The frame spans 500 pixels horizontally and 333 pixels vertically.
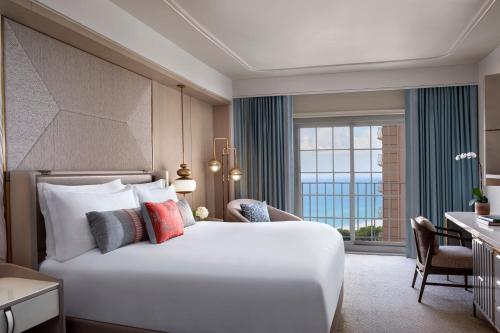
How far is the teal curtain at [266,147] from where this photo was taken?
19.4 feet

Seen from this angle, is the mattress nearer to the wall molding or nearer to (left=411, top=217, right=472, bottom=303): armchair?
(left=411, top=217, right=472, bottom=303): armchair

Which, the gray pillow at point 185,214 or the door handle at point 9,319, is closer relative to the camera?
the door handle at point 9,319

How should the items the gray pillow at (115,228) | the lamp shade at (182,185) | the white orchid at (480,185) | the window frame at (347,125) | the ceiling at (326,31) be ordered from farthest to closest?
the window frame at (347,125)
the lamp shade at (182,185)
the white orchid at (480,185)
the ceiling at (326,31)
the gray pillow at (115,228)

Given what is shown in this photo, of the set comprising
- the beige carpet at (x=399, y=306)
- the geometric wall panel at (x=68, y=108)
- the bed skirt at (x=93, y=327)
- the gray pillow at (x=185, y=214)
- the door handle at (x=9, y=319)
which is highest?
the geometric wall panel at (x=68, y=108)

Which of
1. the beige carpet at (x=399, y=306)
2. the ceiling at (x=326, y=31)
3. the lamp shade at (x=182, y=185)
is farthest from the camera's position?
the lamp shade at (x=182, y=185)

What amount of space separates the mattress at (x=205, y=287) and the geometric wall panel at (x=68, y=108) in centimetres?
84

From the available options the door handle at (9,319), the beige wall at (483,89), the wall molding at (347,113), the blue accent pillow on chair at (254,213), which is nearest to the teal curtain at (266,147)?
the wall molding at (347,113)

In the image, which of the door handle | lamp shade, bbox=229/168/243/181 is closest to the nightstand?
the door handle

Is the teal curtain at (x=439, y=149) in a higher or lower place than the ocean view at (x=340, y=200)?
higher

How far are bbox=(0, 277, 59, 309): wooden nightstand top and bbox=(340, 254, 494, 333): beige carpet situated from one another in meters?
2.16

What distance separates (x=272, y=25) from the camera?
3.76m

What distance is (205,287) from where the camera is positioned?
7.20ft

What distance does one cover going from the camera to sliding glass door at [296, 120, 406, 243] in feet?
19.4

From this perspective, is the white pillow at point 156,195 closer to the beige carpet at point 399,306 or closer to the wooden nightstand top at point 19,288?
the wooden nightstand top at point 19,288
